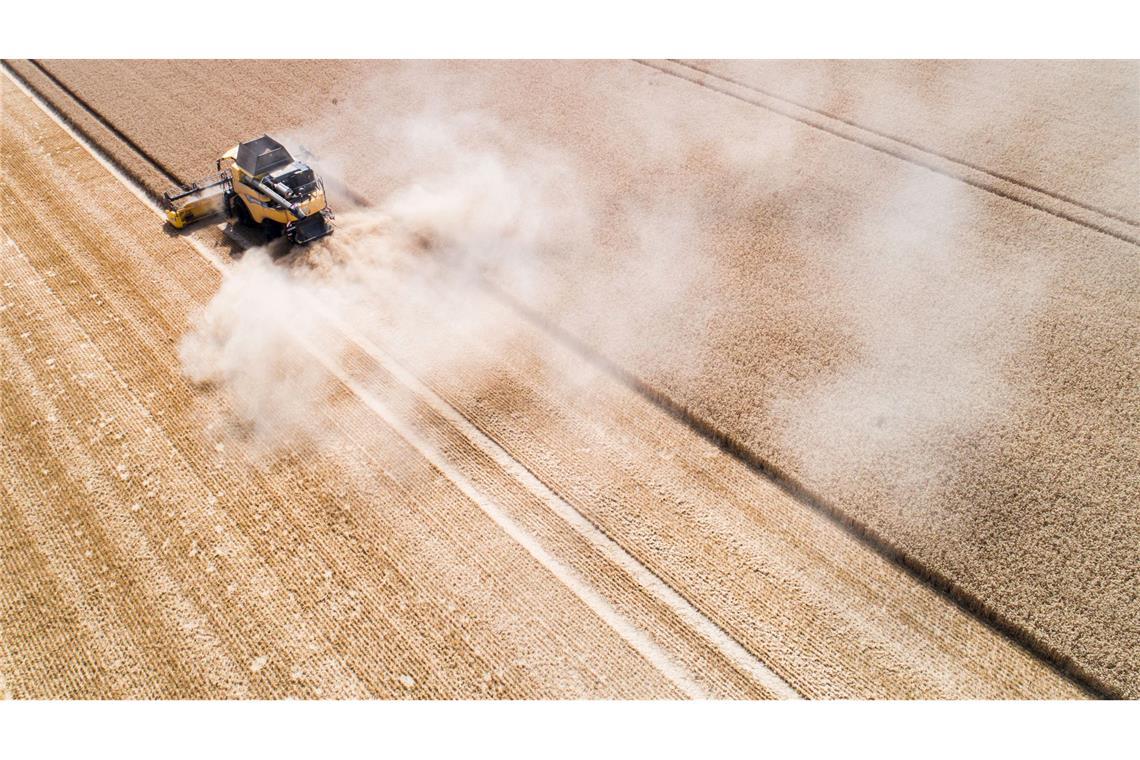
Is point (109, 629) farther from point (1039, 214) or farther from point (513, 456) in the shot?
point (1039, 214)

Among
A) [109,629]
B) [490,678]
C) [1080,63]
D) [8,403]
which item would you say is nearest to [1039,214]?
[1080,63]

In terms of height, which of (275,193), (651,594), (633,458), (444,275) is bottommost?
(651,594)

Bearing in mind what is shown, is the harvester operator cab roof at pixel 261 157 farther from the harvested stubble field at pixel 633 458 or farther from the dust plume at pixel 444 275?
the harvested stubble field at pixel 633 458

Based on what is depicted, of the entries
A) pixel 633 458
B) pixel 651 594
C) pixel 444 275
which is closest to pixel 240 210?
pixel 444 275

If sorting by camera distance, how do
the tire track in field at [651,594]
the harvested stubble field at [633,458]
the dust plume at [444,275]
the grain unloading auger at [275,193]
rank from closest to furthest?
the tire track in field at [651,594] → the harvested stubble field at [633,458] → the dust plume at [444,275] → the grain unloading auger at [275,193]

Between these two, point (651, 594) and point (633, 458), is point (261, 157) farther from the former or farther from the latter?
point (651, 594)

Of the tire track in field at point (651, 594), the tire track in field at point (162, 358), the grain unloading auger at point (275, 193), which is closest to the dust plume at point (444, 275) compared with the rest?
the grain unloading auger at point (275, 193)
